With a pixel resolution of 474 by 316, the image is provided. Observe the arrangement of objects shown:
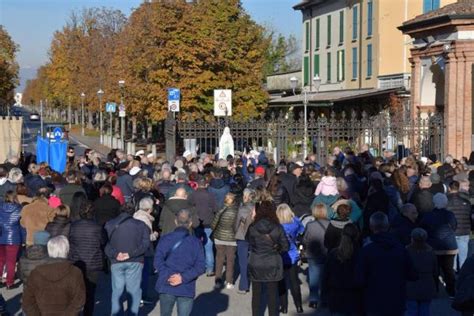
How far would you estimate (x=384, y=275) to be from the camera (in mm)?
10383

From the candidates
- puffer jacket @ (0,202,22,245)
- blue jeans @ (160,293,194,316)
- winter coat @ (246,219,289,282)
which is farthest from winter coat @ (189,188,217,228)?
blue jeans @ (160,293,194,316)

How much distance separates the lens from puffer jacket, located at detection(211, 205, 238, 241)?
1544 cm

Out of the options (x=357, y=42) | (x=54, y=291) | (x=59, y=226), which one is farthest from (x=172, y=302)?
(x=357, y=42)

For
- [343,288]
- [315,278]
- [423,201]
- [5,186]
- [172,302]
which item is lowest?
[315,278]

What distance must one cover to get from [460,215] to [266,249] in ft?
15.2

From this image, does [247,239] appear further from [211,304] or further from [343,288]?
[211,304]

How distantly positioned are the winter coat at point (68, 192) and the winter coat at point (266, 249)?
17.4 feet

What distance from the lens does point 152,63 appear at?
166 ft

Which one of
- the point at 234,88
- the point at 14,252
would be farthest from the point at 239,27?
the point at 14,252

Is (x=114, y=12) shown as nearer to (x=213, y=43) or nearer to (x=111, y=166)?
(x=213, y=43)

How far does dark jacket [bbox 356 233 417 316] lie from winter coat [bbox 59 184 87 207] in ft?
23.9

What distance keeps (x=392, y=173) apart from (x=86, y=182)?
5.68m

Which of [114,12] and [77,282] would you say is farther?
[114,12]

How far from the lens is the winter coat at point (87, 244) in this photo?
1227cm
